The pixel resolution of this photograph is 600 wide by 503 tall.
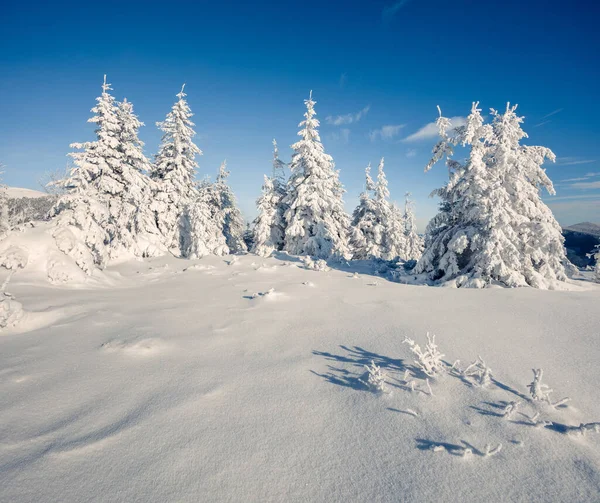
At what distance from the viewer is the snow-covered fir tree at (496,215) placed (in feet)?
31.9

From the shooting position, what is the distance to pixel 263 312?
6.05m

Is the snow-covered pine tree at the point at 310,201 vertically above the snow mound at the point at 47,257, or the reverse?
the snow-covered pine tree at the point at 310,201

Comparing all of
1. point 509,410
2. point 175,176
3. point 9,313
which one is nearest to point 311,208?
point 175,176

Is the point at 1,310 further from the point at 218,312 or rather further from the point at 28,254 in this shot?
the point at 28,254

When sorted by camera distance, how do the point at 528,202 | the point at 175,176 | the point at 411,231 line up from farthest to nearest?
the point at 411,231 → the point at 175,176 → the point at 528,202

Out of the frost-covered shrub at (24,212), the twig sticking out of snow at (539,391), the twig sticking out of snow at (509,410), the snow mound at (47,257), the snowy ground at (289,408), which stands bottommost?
the snowy ground at (289,408)

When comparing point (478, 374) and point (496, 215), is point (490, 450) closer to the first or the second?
point (478, 374)

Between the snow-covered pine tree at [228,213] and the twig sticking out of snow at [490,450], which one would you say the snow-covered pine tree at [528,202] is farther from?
the snow-covered pine tree at [228,213]

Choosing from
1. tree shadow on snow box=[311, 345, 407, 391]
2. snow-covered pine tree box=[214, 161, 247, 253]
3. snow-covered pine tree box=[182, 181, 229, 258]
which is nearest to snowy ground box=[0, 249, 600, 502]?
tree shadow on snow box=[311, 345, 407, 391]

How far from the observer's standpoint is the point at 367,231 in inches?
1104

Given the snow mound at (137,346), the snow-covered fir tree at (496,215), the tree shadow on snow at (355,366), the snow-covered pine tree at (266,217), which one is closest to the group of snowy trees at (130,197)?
the snow-covered pine tree at (266,217)

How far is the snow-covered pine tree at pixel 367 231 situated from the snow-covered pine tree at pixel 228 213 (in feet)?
35.7

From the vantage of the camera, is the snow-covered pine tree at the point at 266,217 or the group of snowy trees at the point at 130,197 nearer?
the group of snowy trees at the point at 130,197

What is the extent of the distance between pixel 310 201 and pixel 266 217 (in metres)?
4.18
